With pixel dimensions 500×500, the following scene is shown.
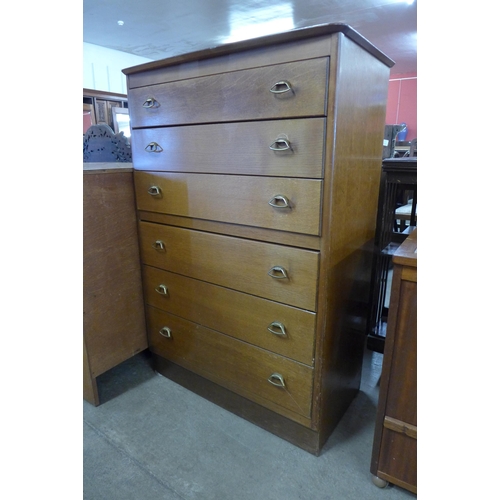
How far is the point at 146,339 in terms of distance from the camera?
1.70 meters

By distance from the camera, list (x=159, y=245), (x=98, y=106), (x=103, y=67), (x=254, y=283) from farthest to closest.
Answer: (x=103, y=67)
(x=98, y=106)
(x=159, y=245)
(x=254, y=283)

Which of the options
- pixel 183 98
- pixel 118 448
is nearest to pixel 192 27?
pixel 183 98

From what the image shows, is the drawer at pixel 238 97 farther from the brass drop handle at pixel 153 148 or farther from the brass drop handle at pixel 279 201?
the brass drop handle at pixel 279 201

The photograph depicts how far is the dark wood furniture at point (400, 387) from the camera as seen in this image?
0.95m

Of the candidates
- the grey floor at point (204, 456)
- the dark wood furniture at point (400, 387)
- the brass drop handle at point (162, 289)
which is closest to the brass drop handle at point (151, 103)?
the brass drop handle at point (162, 289)

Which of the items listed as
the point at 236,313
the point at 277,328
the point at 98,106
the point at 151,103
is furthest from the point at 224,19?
the point at 277,328

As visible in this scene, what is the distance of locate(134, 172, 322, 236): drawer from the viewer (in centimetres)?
103

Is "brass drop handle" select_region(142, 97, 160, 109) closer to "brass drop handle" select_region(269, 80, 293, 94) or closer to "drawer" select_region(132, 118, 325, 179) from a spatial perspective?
"drawer" select_region(132, 118, 325, 179)

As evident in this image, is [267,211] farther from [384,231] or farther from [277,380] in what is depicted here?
[384,231]

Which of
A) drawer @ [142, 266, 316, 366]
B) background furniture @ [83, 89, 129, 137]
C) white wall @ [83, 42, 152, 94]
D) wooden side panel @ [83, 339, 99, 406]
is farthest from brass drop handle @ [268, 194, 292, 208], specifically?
white wall @ [83, 42, 152, 94]

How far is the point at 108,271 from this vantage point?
1.48 m

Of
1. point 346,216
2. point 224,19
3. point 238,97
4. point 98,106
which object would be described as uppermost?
point 224,19

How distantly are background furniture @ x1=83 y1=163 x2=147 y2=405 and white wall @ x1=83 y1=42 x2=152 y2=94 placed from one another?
5.61 meters
